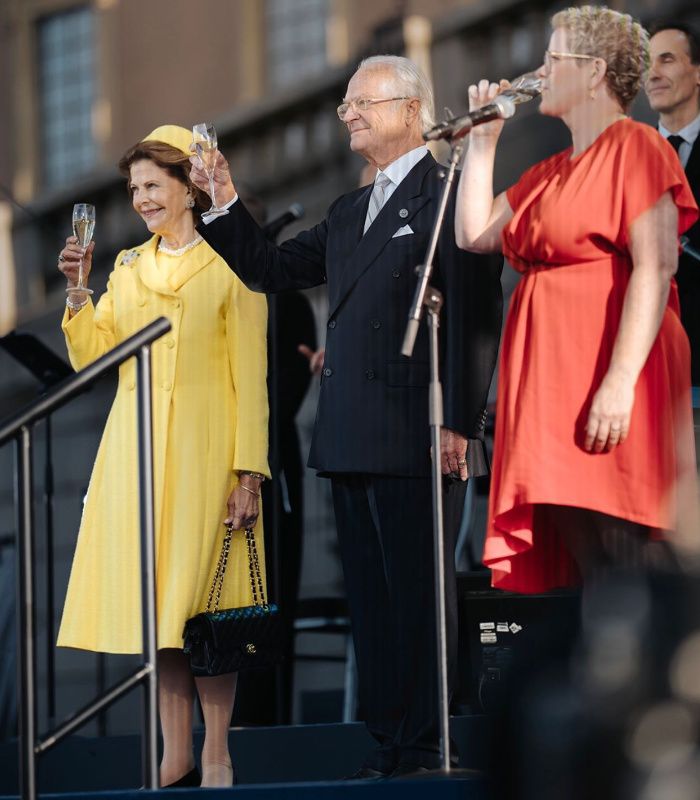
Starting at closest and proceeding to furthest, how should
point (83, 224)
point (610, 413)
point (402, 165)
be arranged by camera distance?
point (610, 413) < point (402, 165) < point (83, 224)

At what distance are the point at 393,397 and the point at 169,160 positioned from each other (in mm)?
945

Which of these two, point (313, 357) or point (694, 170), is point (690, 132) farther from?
point (313, 357)

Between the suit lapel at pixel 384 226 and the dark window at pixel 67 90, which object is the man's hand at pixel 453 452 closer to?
the suit lapel at pixel 384 226

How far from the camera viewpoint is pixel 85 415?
8.15 metres

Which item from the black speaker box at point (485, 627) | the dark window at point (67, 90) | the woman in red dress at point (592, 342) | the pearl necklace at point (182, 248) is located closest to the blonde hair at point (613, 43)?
the woman in red dress at point (592, 342)

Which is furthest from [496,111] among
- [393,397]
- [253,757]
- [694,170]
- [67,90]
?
[67,90]

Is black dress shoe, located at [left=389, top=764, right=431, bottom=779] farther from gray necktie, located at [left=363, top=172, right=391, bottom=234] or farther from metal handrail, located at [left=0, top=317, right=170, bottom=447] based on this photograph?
gray necktie, located at [left=363, top=172, right=391, bottom=234]

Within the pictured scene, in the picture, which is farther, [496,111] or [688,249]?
[688,249]

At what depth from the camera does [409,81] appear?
13.3ft

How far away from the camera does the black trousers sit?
12.5ft

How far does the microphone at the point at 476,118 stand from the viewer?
3.49 m

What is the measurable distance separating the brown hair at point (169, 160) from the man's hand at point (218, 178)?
292mm

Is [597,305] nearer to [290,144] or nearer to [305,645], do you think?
[305,645]

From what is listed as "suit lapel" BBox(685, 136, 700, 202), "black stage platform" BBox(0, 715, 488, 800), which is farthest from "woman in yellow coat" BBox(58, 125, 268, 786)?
Answer: "suit lapel" BBox(685, 136, 700, 202)
